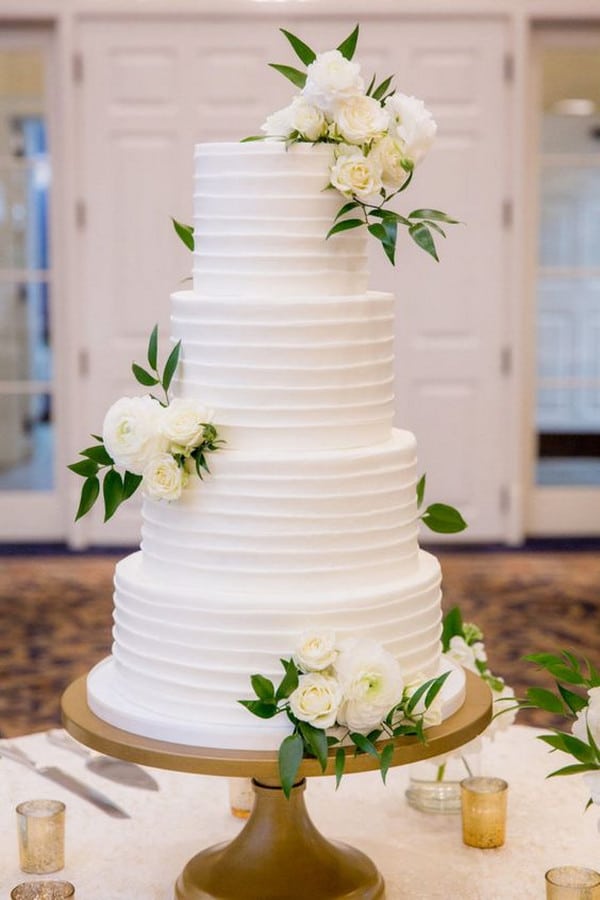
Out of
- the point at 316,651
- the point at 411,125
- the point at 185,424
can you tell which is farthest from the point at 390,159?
the point at 316,651

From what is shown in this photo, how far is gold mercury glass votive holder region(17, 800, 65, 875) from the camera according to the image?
194 cm

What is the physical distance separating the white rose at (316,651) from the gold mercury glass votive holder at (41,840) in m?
0.49

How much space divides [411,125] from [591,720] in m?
0.80

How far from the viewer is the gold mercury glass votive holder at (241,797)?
2.15 m

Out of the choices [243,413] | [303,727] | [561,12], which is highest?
[561,12]

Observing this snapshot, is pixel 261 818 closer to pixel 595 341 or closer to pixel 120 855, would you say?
pixel 120 855

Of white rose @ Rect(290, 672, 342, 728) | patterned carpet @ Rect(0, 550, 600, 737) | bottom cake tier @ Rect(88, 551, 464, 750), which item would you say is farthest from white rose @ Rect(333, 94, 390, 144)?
patterned carpet @ Rect(0, 550, 600, 737)

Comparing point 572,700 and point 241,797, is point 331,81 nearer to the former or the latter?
point 572,700

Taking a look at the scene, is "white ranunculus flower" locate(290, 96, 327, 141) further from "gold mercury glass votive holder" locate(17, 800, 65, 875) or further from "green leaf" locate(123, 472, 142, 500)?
"gold mercury glass votive holder" locate(17, 800, 65, 875)

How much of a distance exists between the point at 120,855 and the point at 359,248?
0.93m

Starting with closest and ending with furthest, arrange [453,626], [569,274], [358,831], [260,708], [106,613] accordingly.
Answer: [260,708] < [358,831] < [453,626] < [106,613] < [569,274]

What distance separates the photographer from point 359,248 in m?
1.92

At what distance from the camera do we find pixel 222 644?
1770 millimetres

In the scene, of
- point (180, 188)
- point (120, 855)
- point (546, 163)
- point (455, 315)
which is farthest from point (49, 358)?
point (120, 855)
